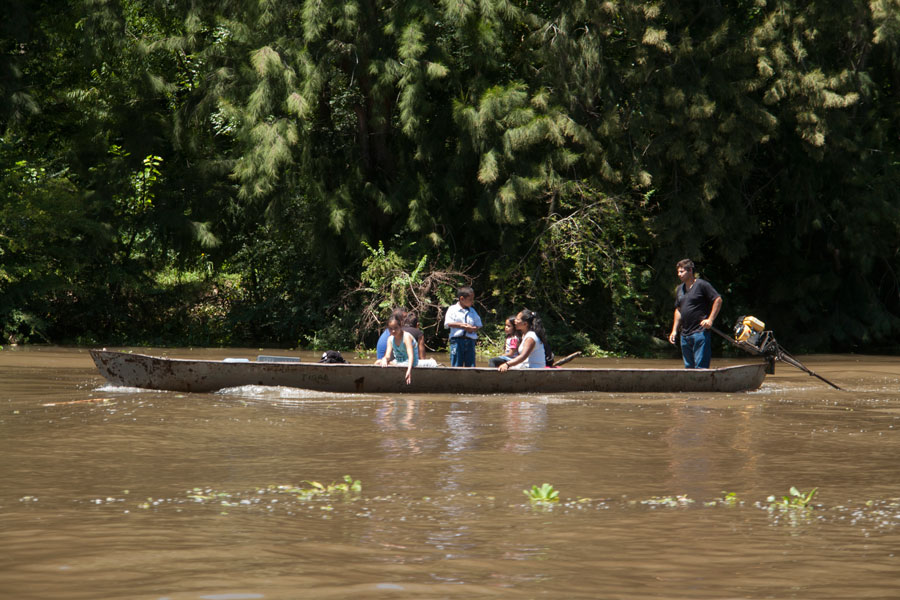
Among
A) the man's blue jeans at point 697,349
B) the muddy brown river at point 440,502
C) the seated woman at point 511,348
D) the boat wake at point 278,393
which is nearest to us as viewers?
the muddy brown river at point 440,502

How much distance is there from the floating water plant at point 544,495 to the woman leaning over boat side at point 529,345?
272 inches

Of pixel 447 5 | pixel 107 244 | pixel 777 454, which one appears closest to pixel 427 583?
pixel 777 454

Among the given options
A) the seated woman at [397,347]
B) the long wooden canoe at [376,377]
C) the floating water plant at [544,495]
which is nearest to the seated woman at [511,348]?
the long wooden canoe at [376,377]

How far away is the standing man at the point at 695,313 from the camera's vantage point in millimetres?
13977

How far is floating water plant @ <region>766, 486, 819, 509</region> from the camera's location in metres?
6.75

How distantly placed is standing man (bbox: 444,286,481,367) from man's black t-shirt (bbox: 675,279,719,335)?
104 inches

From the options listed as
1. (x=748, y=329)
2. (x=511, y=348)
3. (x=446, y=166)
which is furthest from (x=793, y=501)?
(x=446, y=166)

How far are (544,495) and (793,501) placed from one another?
150 cm

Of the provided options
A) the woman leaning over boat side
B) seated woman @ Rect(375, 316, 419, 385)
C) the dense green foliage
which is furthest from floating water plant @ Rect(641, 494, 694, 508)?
the dense green foliage

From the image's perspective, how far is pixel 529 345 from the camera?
14.3 meters

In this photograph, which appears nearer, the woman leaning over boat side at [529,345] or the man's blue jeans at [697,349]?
the woman leaning over boat side at [529,345]

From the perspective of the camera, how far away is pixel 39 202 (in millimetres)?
23766

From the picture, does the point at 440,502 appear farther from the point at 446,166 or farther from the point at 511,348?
the point at 446,166

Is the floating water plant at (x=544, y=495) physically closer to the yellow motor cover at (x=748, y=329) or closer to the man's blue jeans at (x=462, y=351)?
the man's blue jeans at (x=462, y=351)
